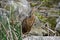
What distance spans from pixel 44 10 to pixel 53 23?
755 millimetres

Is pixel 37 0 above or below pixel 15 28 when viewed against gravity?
below

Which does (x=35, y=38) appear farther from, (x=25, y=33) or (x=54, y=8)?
(x=54, y=8)

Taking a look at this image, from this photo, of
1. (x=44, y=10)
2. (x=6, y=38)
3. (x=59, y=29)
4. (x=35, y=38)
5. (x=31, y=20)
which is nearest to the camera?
(x=6, y=38)

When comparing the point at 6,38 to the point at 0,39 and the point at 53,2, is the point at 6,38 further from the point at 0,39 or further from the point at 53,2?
the point at 53,2

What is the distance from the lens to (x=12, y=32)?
5.26 ft

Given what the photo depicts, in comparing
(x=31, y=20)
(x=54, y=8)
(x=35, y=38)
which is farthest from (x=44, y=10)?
(x=35, y=38)

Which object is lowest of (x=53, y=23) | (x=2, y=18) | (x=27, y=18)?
(x=53, y=23)

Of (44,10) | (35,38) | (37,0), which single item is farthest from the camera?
(37,0)

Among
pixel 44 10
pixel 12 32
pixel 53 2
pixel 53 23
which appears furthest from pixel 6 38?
pixel 53 2

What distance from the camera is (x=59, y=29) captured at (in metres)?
3.40

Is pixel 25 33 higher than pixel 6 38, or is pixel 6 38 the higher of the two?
pixel 6 38

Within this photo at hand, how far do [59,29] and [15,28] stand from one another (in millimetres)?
1820

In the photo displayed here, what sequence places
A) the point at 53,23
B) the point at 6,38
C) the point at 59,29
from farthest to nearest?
the point at 53,23 < the point at 59,29 < the point at 6,38

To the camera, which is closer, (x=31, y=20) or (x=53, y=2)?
(x=31, y=20)
